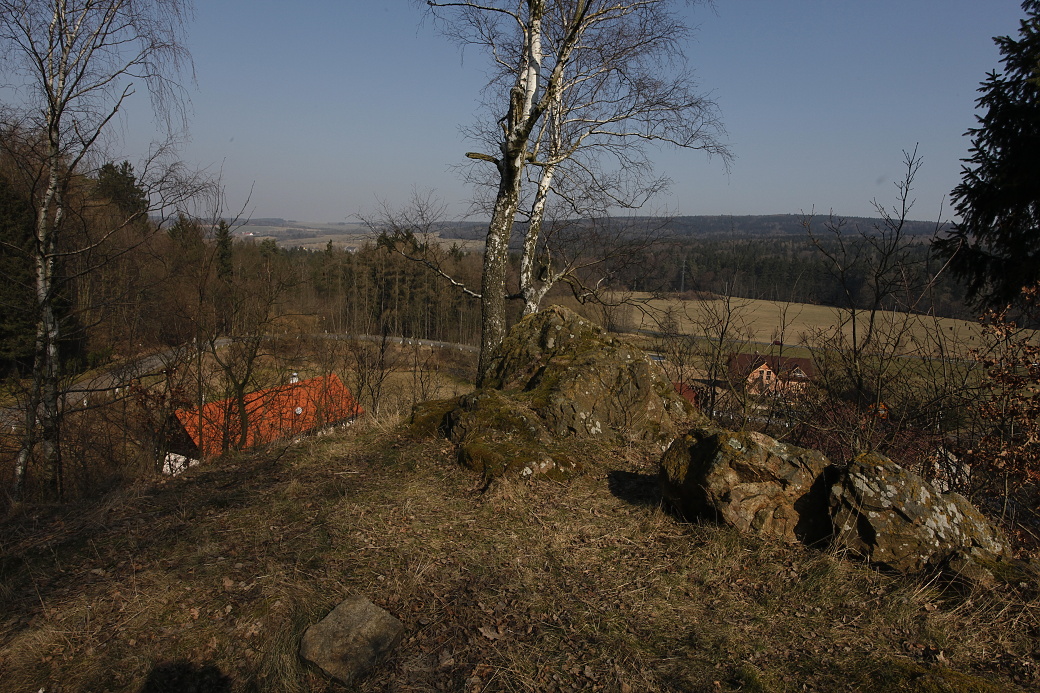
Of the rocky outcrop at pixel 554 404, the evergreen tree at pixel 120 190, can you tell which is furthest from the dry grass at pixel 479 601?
the evergreen tree at pixel 120 190

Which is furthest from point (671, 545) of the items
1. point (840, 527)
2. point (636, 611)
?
point (840, 527)

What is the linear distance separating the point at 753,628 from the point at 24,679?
405 centimetres

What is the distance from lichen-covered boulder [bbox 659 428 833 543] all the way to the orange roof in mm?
10608

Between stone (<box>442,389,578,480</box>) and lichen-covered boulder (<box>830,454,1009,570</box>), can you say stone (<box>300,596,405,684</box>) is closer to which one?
stone (<box>442,389,578,480</box>)

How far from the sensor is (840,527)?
13.7 ft

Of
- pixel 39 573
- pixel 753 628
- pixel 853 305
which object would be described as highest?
pixel 853 305

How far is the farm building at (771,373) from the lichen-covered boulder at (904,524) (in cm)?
379

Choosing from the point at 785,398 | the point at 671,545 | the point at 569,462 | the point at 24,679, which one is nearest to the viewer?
the point at 24,679

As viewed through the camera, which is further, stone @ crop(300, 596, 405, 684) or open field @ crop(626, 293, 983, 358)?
open field @ crop(626, 293, 983, 358)

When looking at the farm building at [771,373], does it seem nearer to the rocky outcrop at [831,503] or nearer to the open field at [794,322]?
the open field at [794,322]

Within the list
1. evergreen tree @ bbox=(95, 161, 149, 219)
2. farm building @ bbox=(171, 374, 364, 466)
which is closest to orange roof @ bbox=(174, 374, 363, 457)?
farm building @ bbox=(171, 374, 364, 466)

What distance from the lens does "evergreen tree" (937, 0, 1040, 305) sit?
8.24 metres

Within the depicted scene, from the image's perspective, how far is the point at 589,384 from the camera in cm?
667

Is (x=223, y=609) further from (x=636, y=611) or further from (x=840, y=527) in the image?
(x=840, y=527)
